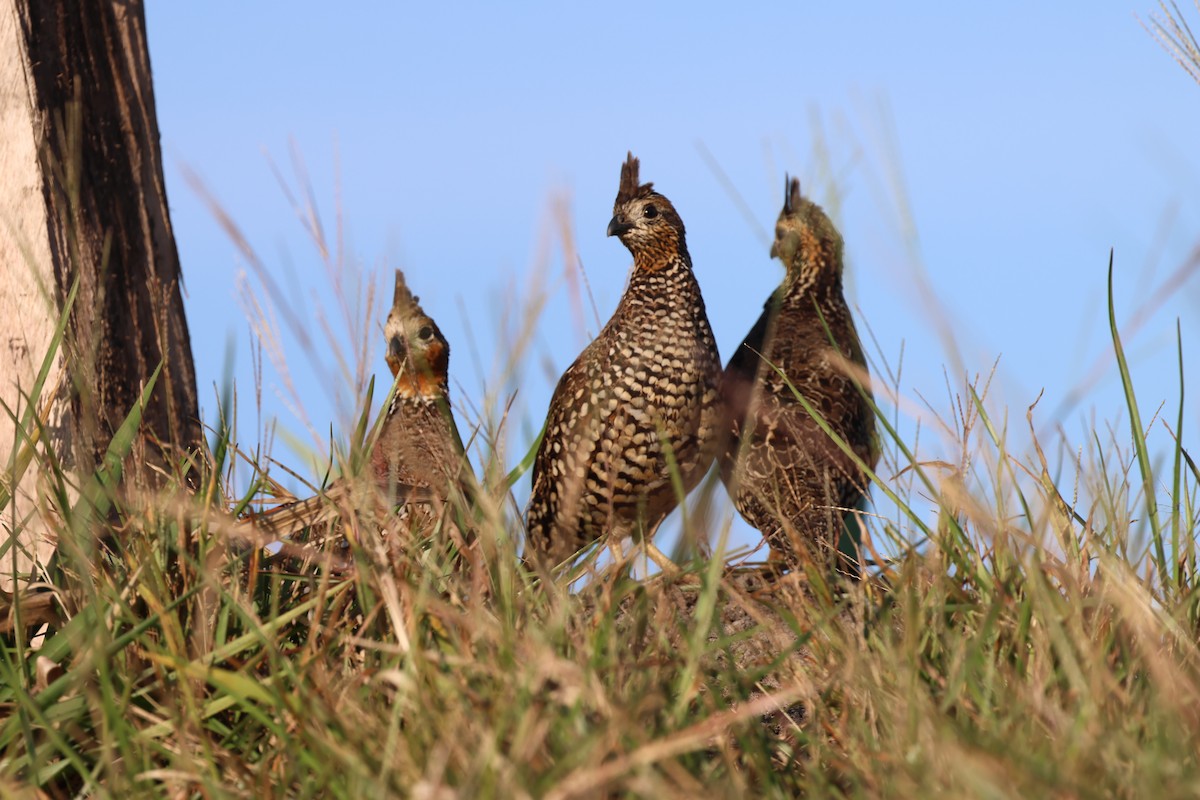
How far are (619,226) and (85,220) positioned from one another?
1846 mm

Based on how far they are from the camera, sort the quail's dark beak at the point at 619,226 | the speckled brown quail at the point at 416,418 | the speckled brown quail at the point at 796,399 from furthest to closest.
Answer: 1. the quail's dark beak at the point at 619,226
2. the speckled brown quail at the point at 796,399
3. the speckled brown quail at the point at 416,418

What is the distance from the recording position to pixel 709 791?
225cm

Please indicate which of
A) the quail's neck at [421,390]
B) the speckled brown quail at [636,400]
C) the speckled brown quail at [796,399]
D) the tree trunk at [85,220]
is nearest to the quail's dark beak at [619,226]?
the speckled brown quail at [636,400]

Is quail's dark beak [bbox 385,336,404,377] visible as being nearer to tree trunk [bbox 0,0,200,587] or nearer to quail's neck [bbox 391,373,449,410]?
quail's neck [bbox 391,373,449,410]

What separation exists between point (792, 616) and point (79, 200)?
3.08m

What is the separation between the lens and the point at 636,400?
4.70 m

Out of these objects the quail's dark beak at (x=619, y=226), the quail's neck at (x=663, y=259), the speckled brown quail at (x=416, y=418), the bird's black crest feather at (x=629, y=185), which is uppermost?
the bird's black crest feather at (x=629, y=185)

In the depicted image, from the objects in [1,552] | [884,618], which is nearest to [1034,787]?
[884,618]

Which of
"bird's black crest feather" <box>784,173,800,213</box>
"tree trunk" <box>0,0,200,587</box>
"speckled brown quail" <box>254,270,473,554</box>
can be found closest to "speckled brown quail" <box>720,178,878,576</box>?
"bird's black crest feather" <box>784,173,800,213</box>

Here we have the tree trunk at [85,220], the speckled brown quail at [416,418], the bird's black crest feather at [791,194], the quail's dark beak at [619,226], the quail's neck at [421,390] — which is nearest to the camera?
the speckled brown quail at [416,418]

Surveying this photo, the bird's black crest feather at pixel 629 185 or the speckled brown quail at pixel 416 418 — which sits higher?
the bird's black crest feather at pixel 629 185

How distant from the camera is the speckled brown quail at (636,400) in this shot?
4.71 m

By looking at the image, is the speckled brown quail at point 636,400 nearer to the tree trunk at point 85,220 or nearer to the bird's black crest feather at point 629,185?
the bird's black crest feather at point 629,185

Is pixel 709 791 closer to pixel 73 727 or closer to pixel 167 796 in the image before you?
pixel 167 796
